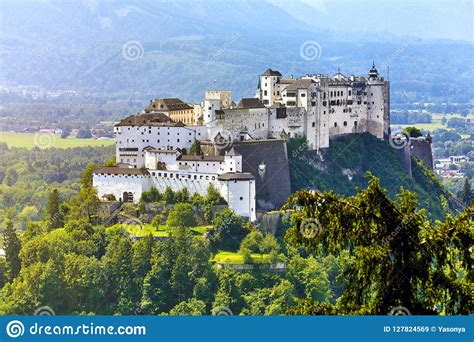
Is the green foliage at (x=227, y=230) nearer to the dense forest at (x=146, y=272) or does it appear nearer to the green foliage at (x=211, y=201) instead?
the dense forest at (x=146, y=272)

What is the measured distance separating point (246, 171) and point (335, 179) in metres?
7.83

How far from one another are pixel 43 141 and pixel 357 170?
53051 mm

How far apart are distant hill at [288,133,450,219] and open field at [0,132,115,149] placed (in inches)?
1775

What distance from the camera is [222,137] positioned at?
138 feet

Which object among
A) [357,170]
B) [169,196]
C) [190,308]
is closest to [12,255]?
[169,196]

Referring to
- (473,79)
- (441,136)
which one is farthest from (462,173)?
(473,79)

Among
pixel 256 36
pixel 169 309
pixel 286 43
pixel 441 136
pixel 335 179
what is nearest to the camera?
pixel 169 309

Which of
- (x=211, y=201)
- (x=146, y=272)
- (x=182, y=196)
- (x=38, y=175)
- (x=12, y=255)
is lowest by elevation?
(x=146, y=272)

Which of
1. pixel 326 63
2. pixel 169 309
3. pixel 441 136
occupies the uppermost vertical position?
pixel 326 63

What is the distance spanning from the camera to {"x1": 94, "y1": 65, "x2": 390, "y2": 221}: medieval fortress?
40.1 m

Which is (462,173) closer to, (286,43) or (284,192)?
(284,192)

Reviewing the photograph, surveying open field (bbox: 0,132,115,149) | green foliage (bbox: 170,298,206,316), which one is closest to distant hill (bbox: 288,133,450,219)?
green foliage (bbox: 170,298,206,316)

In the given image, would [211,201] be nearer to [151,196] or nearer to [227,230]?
[227,230]

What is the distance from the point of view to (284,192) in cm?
4359
